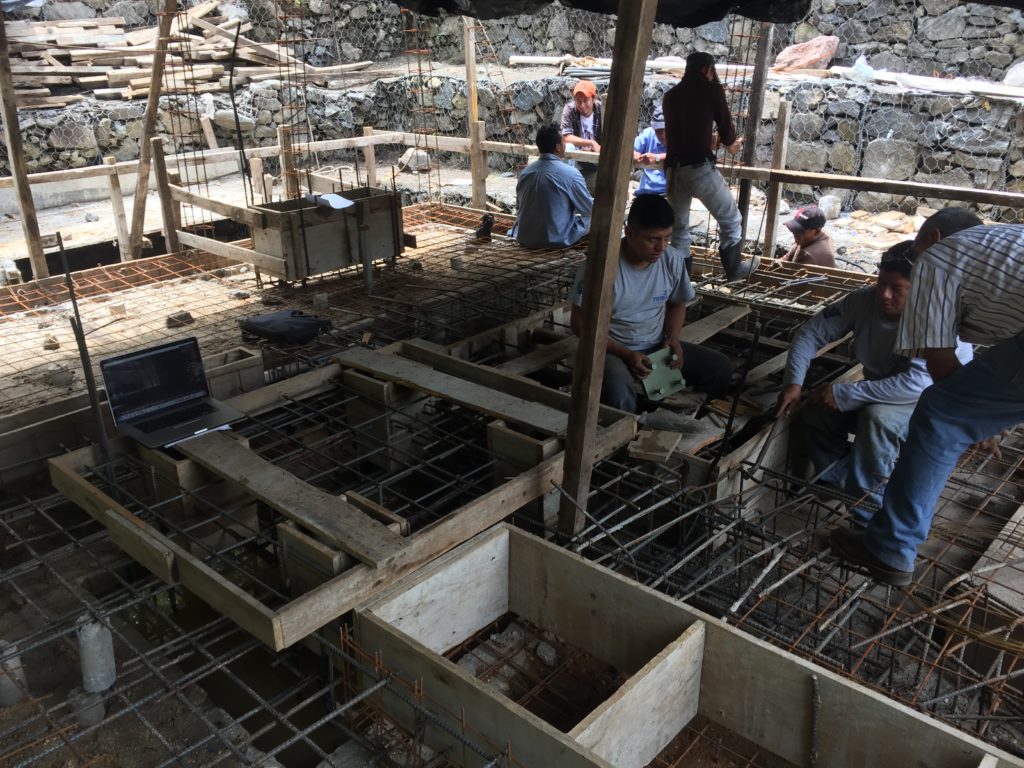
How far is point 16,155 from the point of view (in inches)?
275

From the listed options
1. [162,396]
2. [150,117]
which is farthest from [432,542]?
[150,117]

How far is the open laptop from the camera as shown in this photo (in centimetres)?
376

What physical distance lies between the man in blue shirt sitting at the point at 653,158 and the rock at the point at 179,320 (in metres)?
4.37

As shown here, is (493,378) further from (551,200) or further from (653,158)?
(653,158)

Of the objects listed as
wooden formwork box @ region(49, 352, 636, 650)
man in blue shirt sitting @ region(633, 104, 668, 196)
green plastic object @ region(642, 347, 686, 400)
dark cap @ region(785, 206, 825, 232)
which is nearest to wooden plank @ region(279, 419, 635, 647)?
wooden formwork box @ region(49, 352, 636, 650)

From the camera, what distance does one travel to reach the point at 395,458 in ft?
14.1

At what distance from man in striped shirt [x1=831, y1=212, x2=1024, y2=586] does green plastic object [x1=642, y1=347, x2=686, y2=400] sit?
164cm

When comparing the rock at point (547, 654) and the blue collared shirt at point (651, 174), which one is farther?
the blue collared shirt at point (651, 174)

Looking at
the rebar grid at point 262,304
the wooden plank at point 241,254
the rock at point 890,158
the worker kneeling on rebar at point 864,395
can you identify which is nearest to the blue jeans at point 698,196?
the rebar grid at point 262,304

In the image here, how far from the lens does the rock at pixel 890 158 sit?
44.0ft

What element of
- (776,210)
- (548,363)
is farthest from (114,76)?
(548,363)

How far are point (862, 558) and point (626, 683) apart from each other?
1.48m

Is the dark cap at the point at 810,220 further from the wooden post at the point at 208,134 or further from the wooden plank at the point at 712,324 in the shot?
the wooden post at the point at 208,134

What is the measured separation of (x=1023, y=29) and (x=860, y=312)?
41.5 ft
